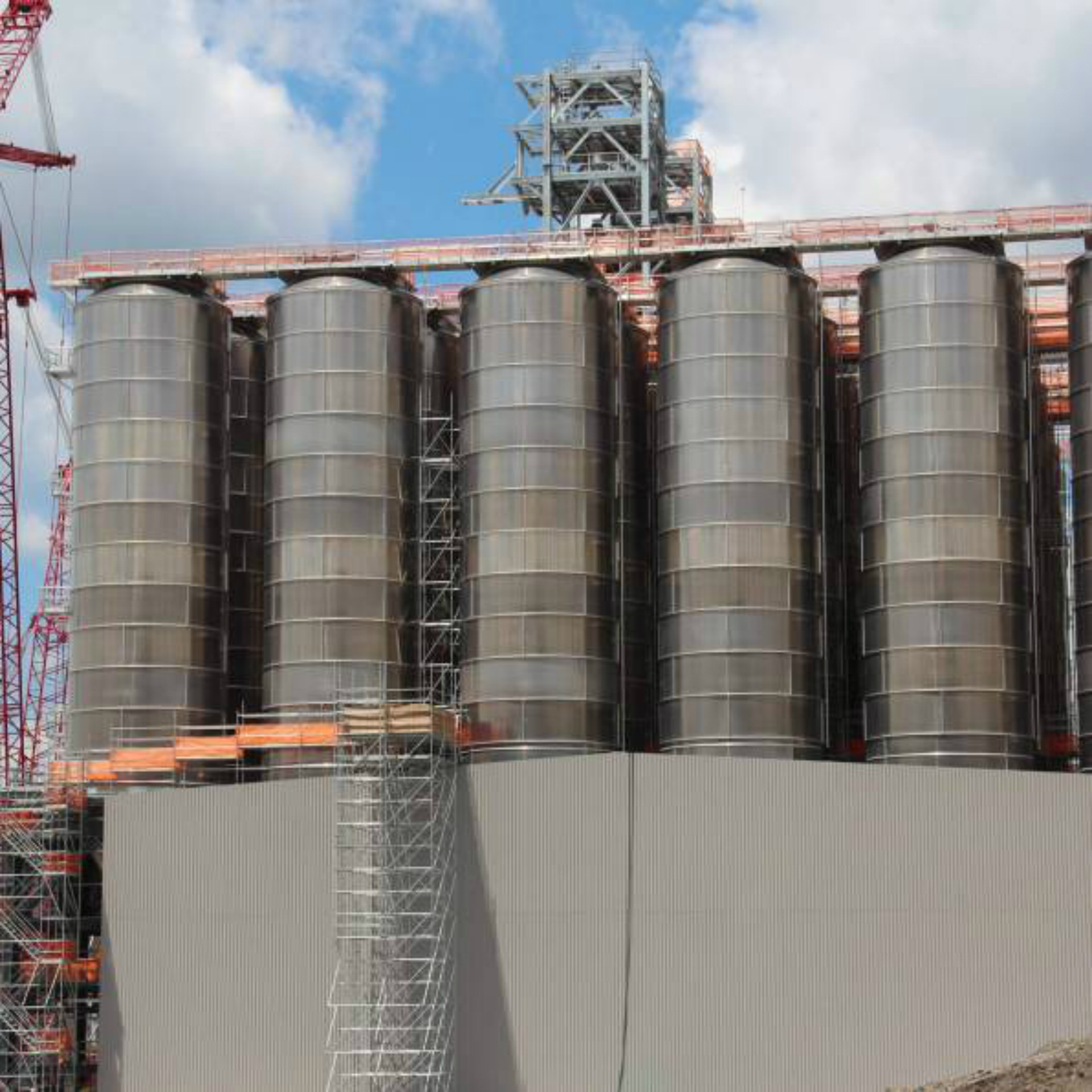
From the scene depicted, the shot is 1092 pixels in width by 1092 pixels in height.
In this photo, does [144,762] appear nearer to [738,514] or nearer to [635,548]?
[635,548]

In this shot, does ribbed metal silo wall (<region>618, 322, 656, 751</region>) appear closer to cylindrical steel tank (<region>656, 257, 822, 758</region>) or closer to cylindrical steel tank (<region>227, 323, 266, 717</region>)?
cylindrical steel tank (<region>656, 257, 822, 758</region>)

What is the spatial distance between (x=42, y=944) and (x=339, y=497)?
1818cm

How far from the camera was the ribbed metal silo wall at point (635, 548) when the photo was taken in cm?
7981

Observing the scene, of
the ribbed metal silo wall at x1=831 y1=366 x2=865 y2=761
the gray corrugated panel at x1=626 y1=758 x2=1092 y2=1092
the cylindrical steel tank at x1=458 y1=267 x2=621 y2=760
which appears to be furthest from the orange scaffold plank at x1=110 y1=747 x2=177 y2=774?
the ribbed metal silo wall at x1=831 y1=366 x2=865 y2=761

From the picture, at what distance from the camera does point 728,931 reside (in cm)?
6419

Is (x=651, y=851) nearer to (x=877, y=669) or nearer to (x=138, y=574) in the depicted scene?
(x=877, y=669)

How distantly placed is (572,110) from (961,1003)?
49328mm

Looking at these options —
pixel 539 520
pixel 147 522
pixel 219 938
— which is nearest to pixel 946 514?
pixel 539 520

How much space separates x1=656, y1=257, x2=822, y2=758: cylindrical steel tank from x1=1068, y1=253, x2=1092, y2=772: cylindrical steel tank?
28.8 ft

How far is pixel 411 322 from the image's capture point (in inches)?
3132

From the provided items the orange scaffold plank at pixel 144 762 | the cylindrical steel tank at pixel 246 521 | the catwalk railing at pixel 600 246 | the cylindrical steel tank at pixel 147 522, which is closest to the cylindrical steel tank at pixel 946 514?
the catwalk railing at pixel 600 246

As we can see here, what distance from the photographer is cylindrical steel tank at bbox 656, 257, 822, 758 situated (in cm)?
7362

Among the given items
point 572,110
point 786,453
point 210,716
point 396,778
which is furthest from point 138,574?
point 572,110

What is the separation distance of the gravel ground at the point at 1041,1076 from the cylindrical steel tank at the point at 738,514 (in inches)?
584
